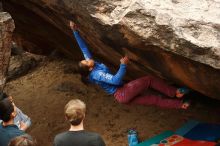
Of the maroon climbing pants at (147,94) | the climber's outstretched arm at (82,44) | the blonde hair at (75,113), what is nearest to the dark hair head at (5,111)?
the blonde hair at (75,113)

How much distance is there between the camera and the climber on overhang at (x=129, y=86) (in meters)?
6.34

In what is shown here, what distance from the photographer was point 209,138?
6.09 m

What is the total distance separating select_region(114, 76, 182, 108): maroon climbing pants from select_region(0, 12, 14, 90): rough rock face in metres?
1.80

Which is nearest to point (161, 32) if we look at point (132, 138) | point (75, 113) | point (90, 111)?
point (75, 113)

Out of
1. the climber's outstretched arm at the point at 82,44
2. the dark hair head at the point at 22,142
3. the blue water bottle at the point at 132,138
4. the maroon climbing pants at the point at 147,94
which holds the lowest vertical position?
the blue water bottle at the point at 132,138

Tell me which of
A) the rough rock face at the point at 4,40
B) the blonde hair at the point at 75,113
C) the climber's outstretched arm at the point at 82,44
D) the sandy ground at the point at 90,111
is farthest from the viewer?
the sandy ground at the point at 90,111

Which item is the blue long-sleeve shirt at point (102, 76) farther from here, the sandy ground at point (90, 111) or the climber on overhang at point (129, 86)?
the sandy ground at point (90, 111)

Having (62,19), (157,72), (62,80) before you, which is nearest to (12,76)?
(62,80)

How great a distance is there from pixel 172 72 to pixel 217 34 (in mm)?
1053

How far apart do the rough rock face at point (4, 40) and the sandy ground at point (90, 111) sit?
5.22ft

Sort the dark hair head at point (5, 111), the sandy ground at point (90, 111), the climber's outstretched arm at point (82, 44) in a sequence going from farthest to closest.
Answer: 1. the sandy ground at point (90, 111)
2. the climber's outstretched arm at point (82, 44)
3. the dark hair head at point (5, 111)

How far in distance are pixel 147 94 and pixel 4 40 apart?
2.45 metres

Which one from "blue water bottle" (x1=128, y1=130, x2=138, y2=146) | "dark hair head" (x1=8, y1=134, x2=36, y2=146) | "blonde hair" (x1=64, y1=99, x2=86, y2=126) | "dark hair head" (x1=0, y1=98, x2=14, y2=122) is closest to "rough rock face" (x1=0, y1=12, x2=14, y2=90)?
"dark hair head" (x1=0, y1=98, x2=14, y2=122)

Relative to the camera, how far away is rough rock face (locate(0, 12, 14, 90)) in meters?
6.17
